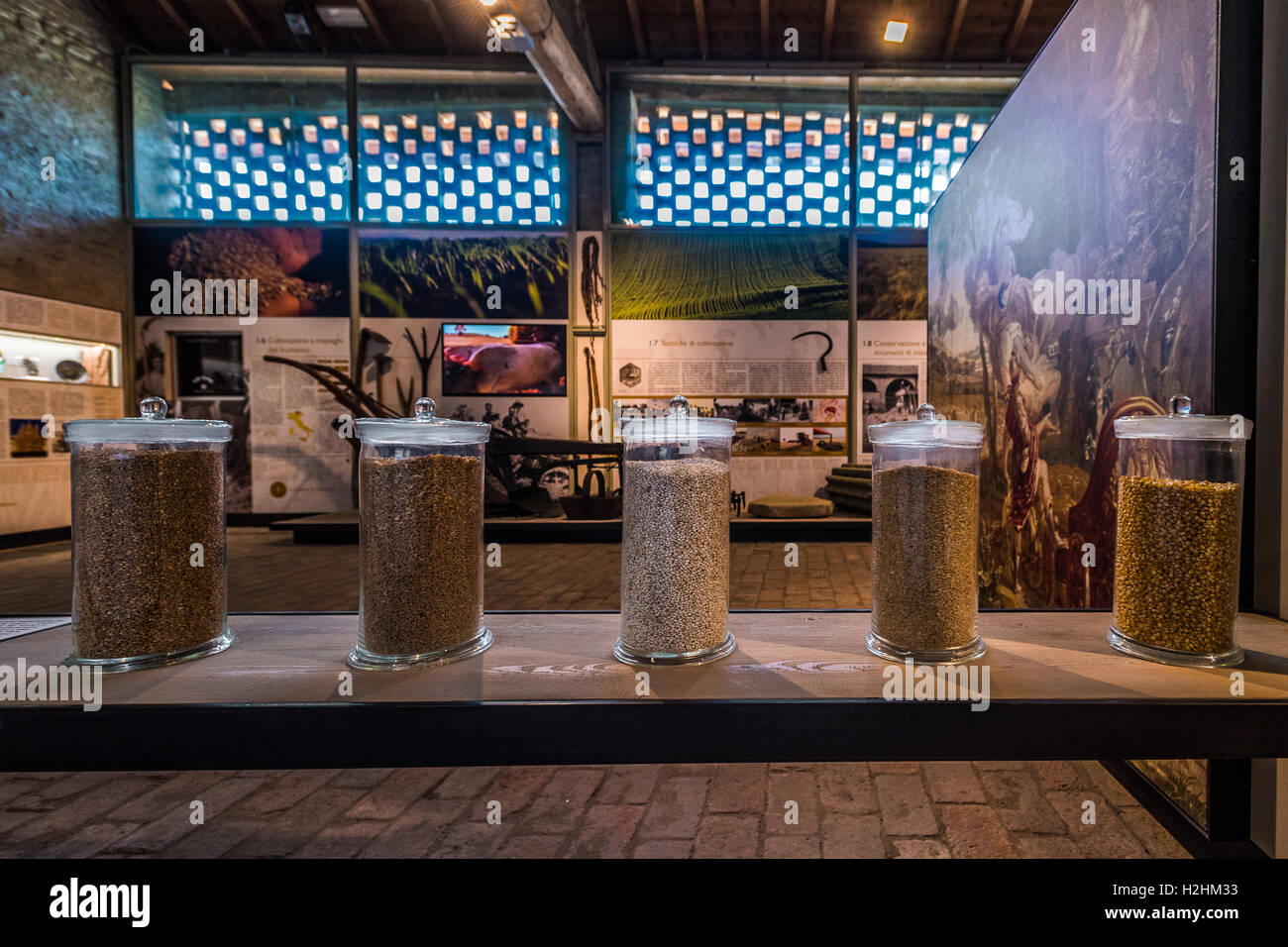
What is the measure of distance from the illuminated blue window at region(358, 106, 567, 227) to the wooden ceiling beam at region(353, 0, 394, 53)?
66cm

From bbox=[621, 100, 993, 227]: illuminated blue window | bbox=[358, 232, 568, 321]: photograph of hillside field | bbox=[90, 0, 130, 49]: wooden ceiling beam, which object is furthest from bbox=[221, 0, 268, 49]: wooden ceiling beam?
bbox=[621, 100, 993, 227]: illuminated blue window

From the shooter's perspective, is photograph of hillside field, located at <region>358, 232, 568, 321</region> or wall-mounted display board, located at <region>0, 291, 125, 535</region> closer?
wall-mounted display board, located at <region>0, 291, 125, 535</region>

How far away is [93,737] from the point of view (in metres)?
0.81

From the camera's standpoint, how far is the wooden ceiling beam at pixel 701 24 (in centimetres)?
601

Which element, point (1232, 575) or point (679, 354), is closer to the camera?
point (1232, 575)

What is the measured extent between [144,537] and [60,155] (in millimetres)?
7671

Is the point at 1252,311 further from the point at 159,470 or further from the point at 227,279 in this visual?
the point at 227,279

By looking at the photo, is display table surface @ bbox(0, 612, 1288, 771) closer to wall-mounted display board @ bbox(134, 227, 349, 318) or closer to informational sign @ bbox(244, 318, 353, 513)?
informational sign @ bbox(244, 318, 353, 513)

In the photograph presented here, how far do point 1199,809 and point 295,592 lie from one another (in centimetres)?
451

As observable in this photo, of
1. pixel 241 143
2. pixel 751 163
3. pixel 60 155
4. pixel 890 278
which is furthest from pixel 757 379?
pixel 60 155

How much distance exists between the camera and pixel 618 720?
84 cm

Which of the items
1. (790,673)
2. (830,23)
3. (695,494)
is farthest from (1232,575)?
(830,23)

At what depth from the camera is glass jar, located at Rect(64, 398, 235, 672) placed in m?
0.85

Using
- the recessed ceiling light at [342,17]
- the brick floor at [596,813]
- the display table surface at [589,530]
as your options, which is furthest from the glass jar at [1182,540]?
the recessed ceiling light at [342,17]
